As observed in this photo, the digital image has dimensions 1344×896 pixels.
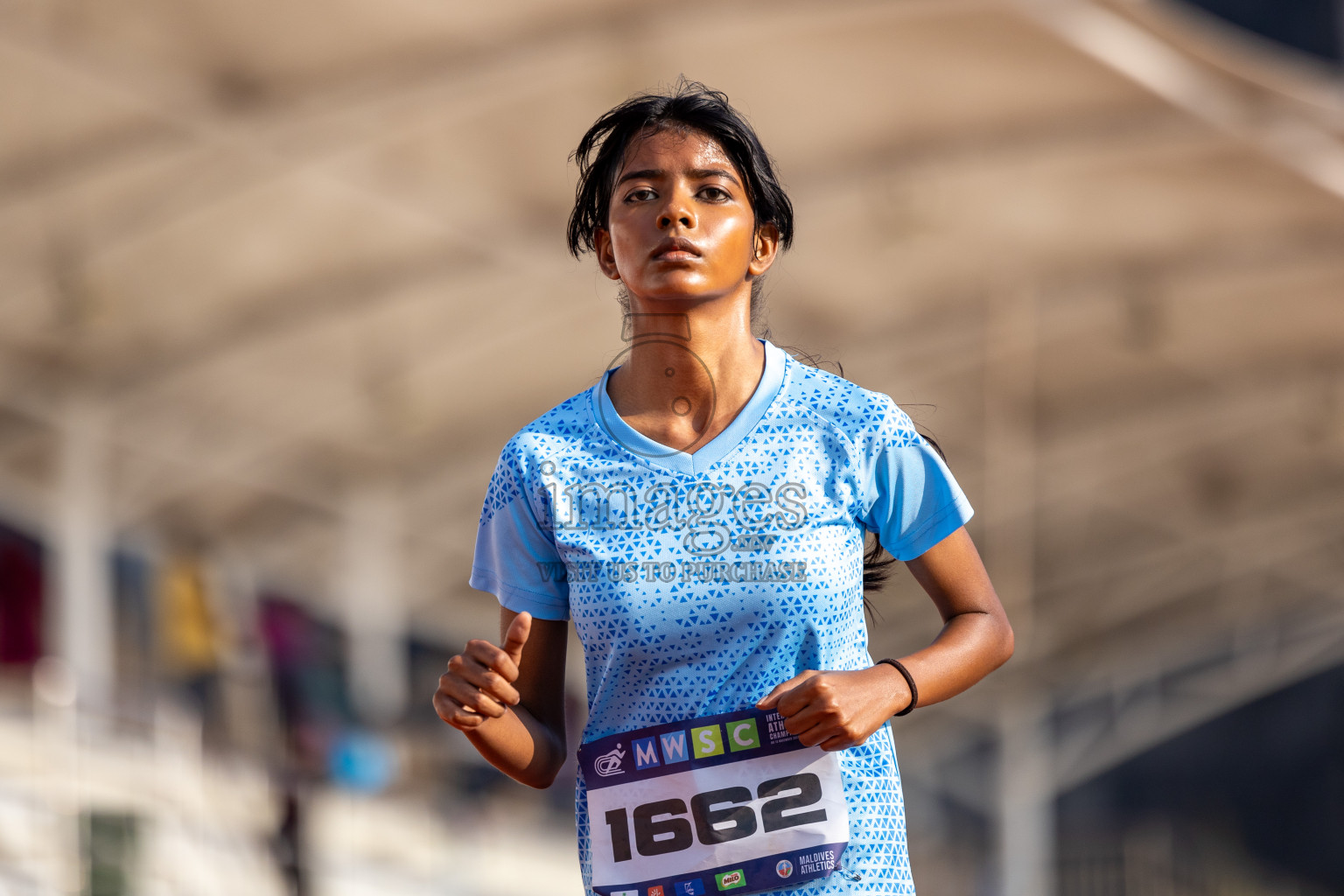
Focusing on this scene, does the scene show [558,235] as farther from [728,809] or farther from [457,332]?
[728,809]

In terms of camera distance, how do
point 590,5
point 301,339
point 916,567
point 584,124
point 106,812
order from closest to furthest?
point 916,567 < point 106,812 < point 590,5 < point 584,124 < point 301,339

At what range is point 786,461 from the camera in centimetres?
202

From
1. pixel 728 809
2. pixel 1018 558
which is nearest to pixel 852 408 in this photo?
pixel 728 809

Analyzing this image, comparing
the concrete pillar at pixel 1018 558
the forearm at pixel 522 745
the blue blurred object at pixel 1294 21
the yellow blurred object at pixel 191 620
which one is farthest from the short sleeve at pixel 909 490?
the blue blurred object at pixel 1294 21

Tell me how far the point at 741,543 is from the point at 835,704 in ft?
0.87

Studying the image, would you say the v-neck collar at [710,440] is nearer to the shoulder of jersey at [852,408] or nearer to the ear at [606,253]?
the shoulder of jersey at [852,408]

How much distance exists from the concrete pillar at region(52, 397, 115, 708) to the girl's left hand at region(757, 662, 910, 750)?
18143mm

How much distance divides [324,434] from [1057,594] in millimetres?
18765

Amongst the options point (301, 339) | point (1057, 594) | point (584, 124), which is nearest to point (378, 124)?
point (584, 124)

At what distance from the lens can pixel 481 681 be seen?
1936 mm

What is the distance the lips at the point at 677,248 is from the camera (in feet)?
6.72

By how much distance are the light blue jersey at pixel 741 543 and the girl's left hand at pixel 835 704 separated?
0.12m

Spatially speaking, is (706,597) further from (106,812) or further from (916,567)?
(106,812)

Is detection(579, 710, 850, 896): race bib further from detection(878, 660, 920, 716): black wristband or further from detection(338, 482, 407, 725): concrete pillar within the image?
detection(338, 482, 407, 725): concrete pillar
